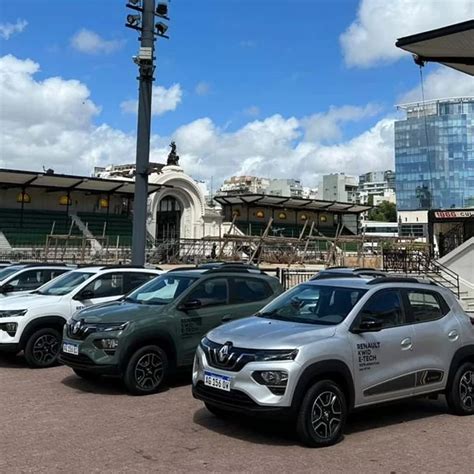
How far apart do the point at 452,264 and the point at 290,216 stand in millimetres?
38592

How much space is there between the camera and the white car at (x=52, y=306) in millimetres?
10133

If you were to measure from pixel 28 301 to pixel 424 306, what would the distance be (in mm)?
6818

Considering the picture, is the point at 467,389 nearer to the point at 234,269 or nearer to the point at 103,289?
the point at 234,269

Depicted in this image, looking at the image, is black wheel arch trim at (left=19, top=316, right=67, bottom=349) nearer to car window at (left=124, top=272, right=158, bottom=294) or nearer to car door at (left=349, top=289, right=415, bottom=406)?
car window at (left=124, top=272, right=158, bottom=294)

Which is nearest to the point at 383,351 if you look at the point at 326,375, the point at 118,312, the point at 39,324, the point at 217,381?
the point at 326,375

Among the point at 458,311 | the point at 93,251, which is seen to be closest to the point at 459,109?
the point at 93,251

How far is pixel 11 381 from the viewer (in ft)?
30.3

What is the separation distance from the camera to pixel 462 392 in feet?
25.0

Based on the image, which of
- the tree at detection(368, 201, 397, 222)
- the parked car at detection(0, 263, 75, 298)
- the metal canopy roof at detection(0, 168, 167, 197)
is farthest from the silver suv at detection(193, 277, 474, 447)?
the tree at detection(368, 201, 397, 222)

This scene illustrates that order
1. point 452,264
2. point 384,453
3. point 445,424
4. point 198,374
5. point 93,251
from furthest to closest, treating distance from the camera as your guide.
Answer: point 93,251 → point 452,264 → point 445,424 → point 198,374 → point 384,453

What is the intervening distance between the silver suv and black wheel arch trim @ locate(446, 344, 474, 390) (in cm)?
1

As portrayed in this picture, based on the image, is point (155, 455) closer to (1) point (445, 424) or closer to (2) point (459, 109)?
(1) point (445, 424)

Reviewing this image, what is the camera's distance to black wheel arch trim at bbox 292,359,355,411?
5.90m

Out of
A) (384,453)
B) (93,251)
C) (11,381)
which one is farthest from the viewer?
(93,251)
